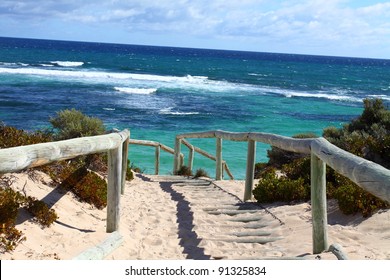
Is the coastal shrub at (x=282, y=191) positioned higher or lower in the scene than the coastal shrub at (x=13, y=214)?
lower

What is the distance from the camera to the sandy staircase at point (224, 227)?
194 inches

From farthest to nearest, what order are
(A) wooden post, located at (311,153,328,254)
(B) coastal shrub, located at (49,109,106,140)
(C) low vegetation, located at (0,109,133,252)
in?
(B) coastal shrub, located at (49,109,106,140) < (A) wooden post, located at (311,153,328,254) < (C) low vegetation, located at (0,109,133,252)

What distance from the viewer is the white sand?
14.9 feet

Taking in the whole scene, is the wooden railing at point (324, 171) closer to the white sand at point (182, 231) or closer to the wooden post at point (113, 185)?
the white sand at point (182, 231)

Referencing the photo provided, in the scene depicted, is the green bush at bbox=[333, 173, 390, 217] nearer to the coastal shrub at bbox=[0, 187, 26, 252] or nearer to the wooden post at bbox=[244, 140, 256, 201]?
the wooden post at bbox=[244, 140, 256, 201]

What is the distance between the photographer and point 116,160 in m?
5.11

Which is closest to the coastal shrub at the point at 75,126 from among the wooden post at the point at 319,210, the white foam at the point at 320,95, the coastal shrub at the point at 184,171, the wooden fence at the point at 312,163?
the coastal shrub at the point at 184,171

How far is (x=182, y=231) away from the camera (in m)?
5.90


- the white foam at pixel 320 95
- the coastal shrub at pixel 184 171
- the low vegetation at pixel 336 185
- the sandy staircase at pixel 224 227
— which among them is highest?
the low vegetation at pixel 336 185

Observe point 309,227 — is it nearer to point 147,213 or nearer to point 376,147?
point 147,213

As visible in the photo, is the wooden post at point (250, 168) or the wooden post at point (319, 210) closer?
the wooden post at point (319, 210)

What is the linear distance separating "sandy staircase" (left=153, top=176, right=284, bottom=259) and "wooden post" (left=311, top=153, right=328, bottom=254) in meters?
0.37

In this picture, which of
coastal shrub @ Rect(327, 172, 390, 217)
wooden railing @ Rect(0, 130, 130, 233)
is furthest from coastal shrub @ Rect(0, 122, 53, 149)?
coastal shrub @ Rect(327, 172, 390, 217)
